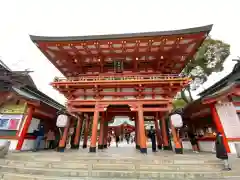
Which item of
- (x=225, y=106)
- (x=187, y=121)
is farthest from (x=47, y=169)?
(x=187, y=121)

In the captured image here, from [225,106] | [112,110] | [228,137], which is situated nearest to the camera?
[228,137]

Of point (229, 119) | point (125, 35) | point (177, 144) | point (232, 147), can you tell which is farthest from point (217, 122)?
point (125, 35)

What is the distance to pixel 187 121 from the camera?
46.0 ft

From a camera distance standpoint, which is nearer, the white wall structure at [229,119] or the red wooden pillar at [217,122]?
the red wooden pillar at [217,122]

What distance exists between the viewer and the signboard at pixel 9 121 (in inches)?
384

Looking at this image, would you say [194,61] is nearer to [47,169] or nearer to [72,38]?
[72,38]

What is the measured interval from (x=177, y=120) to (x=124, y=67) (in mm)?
5841

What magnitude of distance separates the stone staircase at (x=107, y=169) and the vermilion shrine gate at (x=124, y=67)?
308cm

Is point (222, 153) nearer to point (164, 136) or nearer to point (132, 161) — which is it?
point (132, 161)

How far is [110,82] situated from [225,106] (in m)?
7.70

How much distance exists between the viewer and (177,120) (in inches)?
361

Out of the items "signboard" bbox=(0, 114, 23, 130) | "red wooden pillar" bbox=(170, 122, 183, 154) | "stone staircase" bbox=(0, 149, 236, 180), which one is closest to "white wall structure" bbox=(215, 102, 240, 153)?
"red wooden pillar" bbox=(170, 122, 183, 154)

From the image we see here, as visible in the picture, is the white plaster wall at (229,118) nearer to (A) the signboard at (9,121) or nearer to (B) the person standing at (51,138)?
(B) the person standing at (51,138)

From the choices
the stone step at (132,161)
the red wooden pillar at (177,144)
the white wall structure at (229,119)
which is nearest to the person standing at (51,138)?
the stone step at (132,161)
